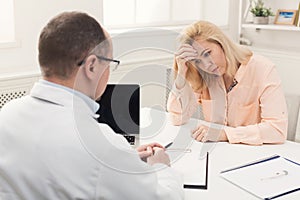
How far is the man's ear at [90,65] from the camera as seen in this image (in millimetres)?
966

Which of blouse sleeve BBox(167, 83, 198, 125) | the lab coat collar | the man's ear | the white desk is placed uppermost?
the man's ear

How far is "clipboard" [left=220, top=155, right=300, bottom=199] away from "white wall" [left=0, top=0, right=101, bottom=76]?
1518mm

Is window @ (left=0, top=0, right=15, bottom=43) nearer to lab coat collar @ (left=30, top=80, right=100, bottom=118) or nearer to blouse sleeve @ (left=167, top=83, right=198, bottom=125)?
blouse sleeve @ (left=167, top=83, right=198, bottom=125)

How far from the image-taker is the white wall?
2.39m

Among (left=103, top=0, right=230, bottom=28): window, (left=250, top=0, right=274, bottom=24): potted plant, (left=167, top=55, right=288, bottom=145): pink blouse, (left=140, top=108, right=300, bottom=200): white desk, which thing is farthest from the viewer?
(left=250, top=0, right=274, bottom=24): potted plant

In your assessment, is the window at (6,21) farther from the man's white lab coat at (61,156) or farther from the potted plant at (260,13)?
the potted plant at (260,13)

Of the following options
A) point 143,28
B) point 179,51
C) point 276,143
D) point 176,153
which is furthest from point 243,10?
point 176,153

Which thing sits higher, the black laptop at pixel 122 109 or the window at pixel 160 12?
the window at pixel 160 12

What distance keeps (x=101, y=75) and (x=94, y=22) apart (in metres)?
0.14

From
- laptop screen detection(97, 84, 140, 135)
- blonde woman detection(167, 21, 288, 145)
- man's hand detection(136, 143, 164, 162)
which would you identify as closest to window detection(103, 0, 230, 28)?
blonde woman detection(167, 21, 288, 145)

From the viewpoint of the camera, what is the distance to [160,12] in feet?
11.0

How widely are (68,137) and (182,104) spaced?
4.07 feet

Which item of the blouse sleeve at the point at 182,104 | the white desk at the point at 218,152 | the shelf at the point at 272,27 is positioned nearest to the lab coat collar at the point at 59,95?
the white desk at the point at 218,152

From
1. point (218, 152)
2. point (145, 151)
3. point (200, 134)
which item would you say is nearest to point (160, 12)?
point (200, 134)
